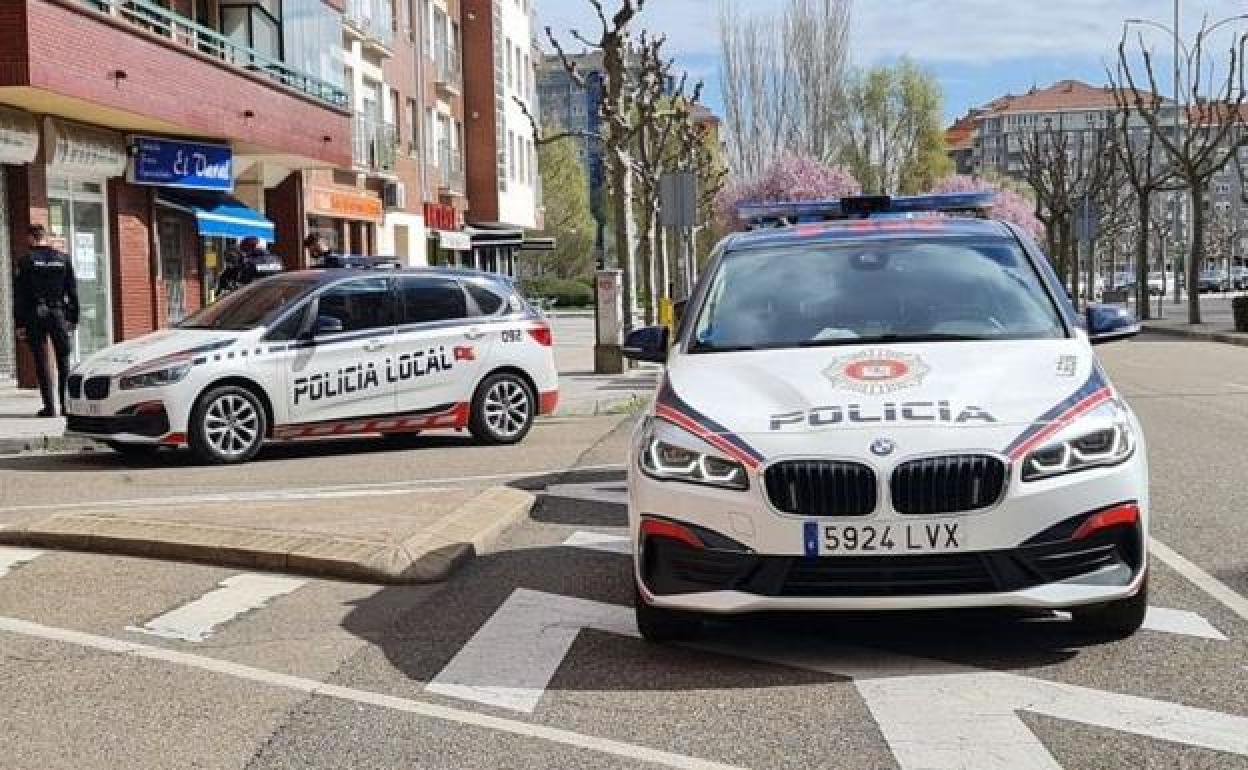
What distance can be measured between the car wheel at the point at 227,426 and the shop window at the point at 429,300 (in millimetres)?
1564

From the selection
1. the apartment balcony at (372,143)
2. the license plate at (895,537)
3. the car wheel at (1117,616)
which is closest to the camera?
the license plate at (895,537)

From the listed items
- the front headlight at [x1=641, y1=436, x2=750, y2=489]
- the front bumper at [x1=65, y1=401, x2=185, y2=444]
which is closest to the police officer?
the front bumper at [x1=65, y1=401, x2=185, y2=444]

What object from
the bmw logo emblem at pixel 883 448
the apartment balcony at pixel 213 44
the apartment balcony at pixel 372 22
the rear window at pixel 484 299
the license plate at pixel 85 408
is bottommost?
the license plate at pixel 85 408

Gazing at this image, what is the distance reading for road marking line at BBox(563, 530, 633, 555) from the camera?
8.34 m

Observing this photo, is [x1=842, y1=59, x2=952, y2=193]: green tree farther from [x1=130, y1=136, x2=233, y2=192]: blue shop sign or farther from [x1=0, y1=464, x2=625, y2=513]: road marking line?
[x1=0, y1=464, x2=625, y2=513]: road marking line

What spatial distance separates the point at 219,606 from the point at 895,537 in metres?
3.17

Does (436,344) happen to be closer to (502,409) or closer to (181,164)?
(502,409)

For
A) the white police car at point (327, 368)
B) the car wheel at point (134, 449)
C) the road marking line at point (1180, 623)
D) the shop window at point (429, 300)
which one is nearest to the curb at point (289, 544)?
the road marking line at point (1180, 623)

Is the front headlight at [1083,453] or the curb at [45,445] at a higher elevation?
the front headlight at [1083,453]

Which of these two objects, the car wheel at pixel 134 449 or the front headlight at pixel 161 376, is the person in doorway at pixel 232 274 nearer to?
the car wheel at pixel 134 449

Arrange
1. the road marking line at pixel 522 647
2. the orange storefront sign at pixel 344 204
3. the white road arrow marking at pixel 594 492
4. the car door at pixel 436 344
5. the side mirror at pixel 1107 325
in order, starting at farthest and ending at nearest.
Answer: the orange storefront sign at pixel 344 204 < the car door at pixel 436 344 < the white road arrow marking at pixel 594 492 < the side mirror at pixel 1107 325 < the road marking line at pixel 522 647

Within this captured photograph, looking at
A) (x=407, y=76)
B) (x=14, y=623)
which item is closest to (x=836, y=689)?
(x=14, y=623)

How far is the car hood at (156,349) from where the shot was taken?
1287cm

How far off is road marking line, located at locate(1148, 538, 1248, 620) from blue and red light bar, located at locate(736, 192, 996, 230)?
2.44 meters
